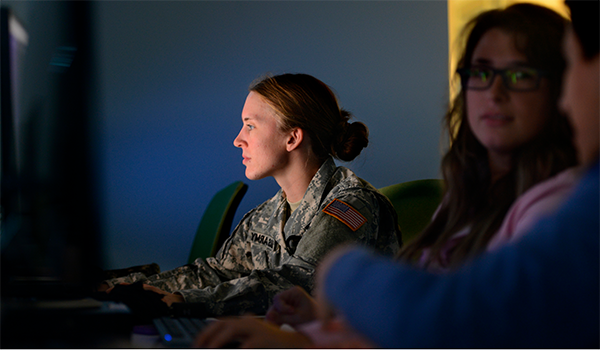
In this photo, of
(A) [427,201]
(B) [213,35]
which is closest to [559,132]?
(A) [427,201]

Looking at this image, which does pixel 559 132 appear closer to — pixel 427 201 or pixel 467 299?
pixel 467 299

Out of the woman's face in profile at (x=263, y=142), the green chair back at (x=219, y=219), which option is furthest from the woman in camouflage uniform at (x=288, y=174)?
the green chair back at (x=219, y=219)

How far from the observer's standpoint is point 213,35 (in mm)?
2410

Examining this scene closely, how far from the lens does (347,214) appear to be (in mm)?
1132

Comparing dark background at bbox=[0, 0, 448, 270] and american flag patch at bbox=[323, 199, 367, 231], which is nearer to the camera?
american flag patch at bbox=[323, 199, 367, 231]

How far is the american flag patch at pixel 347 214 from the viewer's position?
1.12 metres

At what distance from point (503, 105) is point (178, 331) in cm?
47

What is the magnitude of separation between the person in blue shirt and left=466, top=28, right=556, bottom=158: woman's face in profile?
16cm

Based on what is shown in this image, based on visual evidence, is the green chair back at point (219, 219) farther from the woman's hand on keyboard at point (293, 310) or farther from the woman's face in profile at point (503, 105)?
the woman's face in profile at point (503, 105)

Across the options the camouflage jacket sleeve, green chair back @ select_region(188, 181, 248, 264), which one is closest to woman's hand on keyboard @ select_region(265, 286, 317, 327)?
the camouflage jacket sleeve

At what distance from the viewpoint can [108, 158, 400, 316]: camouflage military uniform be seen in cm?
96

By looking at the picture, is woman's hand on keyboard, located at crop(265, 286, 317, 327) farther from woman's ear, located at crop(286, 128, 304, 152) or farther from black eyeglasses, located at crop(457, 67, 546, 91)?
woman's ear, located at crop(286, 128, 304, 152)

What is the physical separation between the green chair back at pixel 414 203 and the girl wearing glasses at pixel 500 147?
34.4 inches

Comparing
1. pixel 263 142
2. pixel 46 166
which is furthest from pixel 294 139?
pixel 46 166
